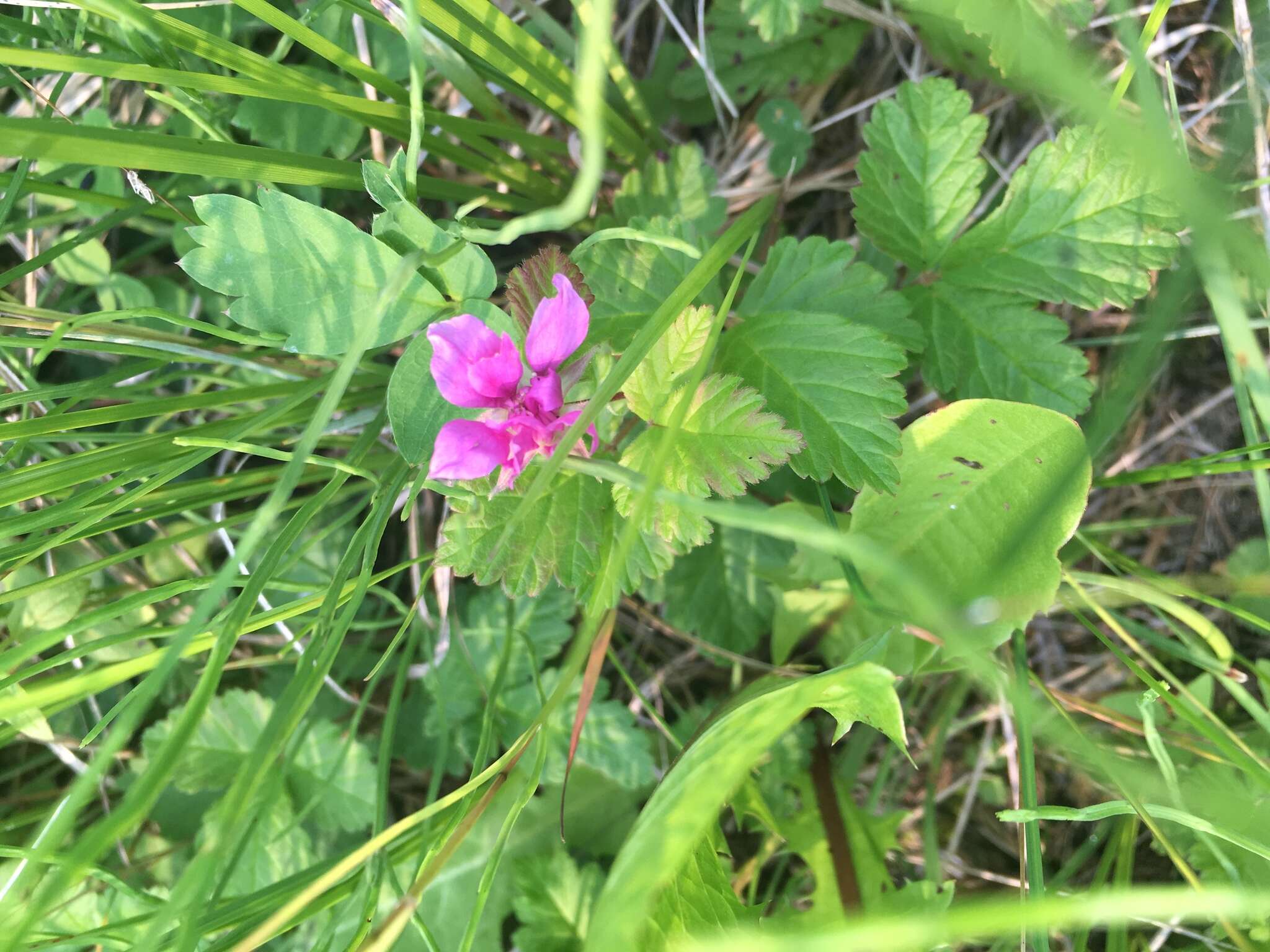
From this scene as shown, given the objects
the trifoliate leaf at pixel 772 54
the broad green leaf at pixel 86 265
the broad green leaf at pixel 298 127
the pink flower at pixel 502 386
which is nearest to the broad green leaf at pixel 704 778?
the pink flower at pixel 502 386

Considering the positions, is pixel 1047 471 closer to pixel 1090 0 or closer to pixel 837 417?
pixel 837 417

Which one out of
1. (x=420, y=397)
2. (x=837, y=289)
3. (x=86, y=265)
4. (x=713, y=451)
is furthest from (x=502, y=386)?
(x=86, y=265)

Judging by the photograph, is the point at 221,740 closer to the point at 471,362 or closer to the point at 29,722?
the point at 29,722

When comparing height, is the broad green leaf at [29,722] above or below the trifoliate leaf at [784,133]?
below

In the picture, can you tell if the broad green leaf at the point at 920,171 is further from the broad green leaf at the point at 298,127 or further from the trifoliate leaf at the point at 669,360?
the broad green leaf at the point at 298,127

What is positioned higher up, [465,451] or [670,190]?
[670,190]

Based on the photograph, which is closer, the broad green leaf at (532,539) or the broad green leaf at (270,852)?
the broad green leaf at (532,539)

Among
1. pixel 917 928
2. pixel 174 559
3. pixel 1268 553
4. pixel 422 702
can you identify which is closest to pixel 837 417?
pixel 917 928

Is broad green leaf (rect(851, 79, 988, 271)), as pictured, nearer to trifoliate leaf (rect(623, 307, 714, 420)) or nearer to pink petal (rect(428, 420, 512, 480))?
trifoliate leaf (rect(623, 307, 714, 420))
